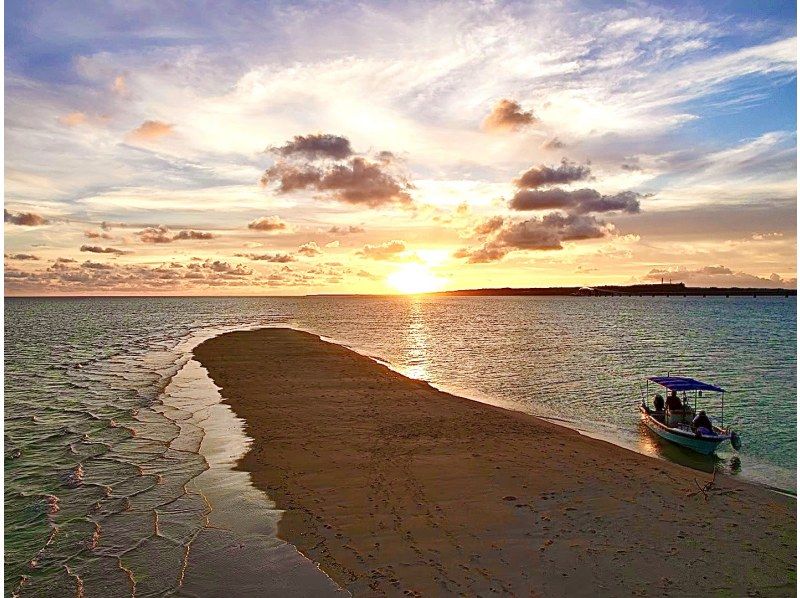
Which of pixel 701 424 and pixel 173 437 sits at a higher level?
pixel 701 424

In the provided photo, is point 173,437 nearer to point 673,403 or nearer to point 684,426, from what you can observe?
point 684,426

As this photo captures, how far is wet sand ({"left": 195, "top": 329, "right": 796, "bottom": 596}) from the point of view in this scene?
11.8m

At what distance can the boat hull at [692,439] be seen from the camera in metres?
23.0

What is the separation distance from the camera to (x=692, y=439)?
2359cm

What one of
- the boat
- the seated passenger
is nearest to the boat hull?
the boat

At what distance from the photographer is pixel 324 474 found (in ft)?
58.5

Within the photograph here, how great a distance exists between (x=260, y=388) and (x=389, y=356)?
24.3 meters

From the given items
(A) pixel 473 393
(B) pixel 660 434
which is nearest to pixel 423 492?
(B) pixel 660 434

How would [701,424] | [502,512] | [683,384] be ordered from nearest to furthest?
[502,512], [701,424], [683,384]

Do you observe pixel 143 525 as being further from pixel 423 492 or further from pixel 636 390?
pixel 636 390

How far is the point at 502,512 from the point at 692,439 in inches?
518

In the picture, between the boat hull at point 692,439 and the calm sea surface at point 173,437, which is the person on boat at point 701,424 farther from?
the calm sea surface at point 173,437

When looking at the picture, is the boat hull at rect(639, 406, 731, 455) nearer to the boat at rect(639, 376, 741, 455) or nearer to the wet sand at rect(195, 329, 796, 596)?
the boat at rect(639, 376, 741, 455)

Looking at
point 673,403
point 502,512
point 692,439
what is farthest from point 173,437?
point 673,403
